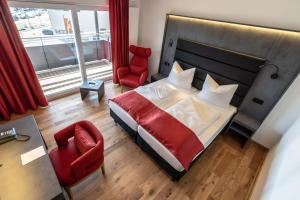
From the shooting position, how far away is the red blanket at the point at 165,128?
1.84 meters

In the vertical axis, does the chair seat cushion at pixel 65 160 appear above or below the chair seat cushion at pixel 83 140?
below

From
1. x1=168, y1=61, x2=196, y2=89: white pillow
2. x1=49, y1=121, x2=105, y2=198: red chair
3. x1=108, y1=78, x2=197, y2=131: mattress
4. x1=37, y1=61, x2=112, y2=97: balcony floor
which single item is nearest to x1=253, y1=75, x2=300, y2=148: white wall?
x1=108, y1=78, x2=197, y2=131: mattress

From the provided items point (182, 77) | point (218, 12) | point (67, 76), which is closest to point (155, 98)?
point (182, 77)

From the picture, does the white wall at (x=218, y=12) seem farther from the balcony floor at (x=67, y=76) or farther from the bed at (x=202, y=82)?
the balcony floor at (x=67, y=76)

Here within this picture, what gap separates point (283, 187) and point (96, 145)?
181 cm

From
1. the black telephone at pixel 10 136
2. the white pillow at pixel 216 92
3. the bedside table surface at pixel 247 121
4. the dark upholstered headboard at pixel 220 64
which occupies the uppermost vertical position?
the dark upholstered headboard at pixel 220 64

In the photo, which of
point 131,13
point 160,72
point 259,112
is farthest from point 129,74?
point 259,112

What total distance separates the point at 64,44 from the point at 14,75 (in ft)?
5.72

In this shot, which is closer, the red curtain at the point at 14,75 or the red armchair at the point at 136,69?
the red curtain at the point at 14,75

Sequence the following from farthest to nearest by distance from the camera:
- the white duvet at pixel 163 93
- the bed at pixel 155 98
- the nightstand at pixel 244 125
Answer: the white duvet at pixel 163 93, the nightstand at pixel 244 125, the bed at pixel 155 98

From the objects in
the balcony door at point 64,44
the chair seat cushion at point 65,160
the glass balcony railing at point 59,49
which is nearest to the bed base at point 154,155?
the chair seat cushion at point 65,160

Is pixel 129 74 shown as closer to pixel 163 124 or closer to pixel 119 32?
pixel 119 32

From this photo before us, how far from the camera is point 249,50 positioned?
2.36m

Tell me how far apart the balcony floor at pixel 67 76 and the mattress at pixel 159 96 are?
5.47ft
